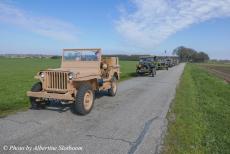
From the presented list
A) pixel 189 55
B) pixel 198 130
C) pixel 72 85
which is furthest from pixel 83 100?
pixel 189 55

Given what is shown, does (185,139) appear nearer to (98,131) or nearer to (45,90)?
(98,131)

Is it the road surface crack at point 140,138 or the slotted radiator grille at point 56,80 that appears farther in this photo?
the slotted radiator grille at point 56,80

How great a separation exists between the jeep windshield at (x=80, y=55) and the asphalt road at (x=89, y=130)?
2.09 m

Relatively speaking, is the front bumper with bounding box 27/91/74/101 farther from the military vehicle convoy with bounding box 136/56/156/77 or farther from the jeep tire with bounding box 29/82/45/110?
the military vehicle convoy with bounding box 136/56/156/77

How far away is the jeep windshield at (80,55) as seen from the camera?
385 inches

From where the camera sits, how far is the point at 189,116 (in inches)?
301

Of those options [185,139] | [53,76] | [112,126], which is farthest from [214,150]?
Answer: [53,76]

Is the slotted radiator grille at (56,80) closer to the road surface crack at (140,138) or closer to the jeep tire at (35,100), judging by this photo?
the jeep tire at (35,100)

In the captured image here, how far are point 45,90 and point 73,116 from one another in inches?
50.8

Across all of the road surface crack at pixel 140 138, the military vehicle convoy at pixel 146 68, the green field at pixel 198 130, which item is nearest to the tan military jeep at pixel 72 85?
the road surface crack at pixel 140 138

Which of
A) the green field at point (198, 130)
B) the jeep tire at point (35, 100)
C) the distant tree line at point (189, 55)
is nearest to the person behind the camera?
the green field at point (198, 130)

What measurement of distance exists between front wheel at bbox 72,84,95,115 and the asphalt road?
0.19m

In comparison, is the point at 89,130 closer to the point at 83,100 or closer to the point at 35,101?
the point at 83,100

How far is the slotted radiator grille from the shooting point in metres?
7.56
